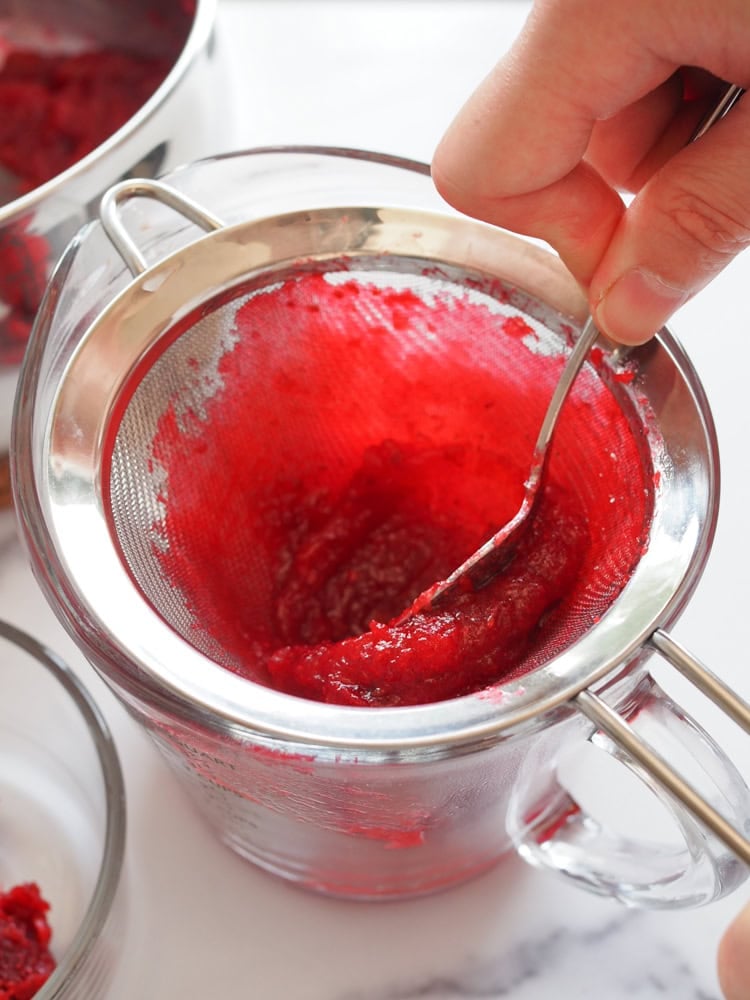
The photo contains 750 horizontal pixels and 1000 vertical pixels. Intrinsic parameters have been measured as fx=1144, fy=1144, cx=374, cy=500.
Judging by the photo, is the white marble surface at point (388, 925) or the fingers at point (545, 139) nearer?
the fingers at point (545, 139)

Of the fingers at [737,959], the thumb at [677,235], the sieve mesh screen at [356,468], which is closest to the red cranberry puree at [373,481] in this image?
the sieve mesh screen at [356,468]

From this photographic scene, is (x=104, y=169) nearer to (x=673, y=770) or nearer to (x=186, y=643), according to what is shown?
(x=186, y=643)

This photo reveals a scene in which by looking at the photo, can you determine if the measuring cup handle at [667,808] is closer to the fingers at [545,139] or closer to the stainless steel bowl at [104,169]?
the fingers at [545,139]

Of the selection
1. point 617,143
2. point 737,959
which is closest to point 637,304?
point 617,143

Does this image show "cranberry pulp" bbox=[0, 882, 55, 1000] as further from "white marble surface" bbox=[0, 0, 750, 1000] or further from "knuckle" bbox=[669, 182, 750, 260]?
"knuckle" bbox=[669, 182, 750, 260]

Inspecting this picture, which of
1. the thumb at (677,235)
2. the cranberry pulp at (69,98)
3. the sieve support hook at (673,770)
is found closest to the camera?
the sieve support hook at (673,770)

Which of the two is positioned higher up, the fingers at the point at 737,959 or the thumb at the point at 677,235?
the thumb at the point at 677,235

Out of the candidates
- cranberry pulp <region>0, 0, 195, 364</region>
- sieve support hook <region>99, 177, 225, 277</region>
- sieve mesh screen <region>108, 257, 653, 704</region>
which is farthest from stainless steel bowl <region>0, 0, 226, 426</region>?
cranberry pulp <region>0, 0, 195, 364</region>

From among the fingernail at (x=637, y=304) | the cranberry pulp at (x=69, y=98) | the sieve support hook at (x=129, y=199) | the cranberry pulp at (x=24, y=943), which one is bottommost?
the cranberry pulp at (x=24, y=943)
